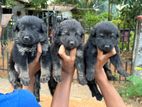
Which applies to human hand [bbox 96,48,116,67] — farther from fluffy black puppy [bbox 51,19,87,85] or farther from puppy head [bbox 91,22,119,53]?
fluffy black puppy [bbox 51,19,87,85]

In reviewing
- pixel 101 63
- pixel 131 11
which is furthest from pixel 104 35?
pixel 131 11

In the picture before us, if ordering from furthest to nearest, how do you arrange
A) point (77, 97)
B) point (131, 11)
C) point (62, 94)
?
point (131, 11) → point (77, 97) → point (62, 94)

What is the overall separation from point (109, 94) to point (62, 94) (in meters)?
0.43

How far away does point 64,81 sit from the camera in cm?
320

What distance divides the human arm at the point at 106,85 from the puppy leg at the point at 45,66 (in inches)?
16.6

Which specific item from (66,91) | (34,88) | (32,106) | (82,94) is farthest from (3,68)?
(32,106)

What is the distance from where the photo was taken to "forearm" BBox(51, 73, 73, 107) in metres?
2.88

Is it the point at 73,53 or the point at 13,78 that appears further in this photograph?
the point at 13,78

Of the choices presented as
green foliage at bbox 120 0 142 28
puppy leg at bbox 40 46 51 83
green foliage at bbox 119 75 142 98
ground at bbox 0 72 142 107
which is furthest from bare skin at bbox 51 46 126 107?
green foliage at bbox 120 0 142 28

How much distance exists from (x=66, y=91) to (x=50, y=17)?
11110 mm

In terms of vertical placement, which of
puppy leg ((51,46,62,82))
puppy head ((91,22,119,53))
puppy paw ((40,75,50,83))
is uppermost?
puppy head ((91,22,119,53))

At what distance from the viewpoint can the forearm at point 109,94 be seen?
312 cm

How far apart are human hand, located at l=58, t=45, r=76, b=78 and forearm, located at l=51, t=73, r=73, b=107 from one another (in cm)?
8

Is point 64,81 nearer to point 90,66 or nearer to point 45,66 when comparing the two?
point 45,66
